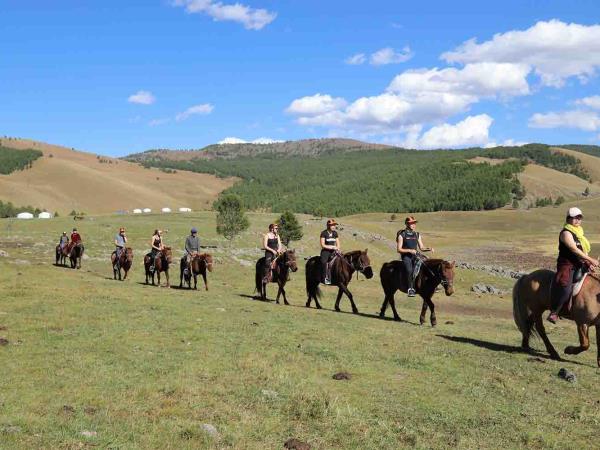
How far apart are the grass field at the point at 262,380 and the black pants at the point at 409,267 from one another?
1.59 m

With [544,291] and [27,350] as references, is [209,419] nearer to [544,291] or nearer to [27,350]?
[27,350]

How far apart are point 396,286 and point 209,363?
942 cm

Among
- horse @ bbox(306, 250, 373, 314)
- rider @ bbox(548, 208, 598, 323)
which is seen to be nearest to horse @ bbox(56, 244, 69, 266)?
horse @ bbox(306, 250, 373, 314)

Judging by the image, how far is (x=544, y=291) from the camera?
42.3 ft

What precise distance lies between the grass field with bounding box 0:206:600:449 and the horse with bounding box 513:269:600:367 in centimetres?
58

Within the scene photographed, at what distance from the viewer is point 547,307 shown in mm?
12898

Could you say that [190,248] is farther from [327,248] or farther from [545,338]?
[545,338]

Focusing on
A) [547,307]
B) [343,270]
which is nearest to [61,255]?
[343,270]

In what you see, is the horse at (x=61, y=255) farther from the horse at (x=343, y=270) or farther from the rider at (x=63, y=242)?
the horse at (x=343, y=270)

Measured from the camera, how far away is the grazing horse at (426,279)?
16875 millimetres

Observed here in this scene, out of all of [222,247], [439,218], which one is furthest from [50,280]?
[439,218]

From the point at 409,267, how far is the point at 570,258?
634cm

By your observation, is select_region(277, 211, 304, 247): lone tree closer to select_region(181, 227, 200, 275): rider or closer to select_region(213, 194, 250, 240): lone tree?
select_region(213, 194, 250, 240): lone tree

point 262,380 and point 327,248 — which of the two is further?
point 327,248
